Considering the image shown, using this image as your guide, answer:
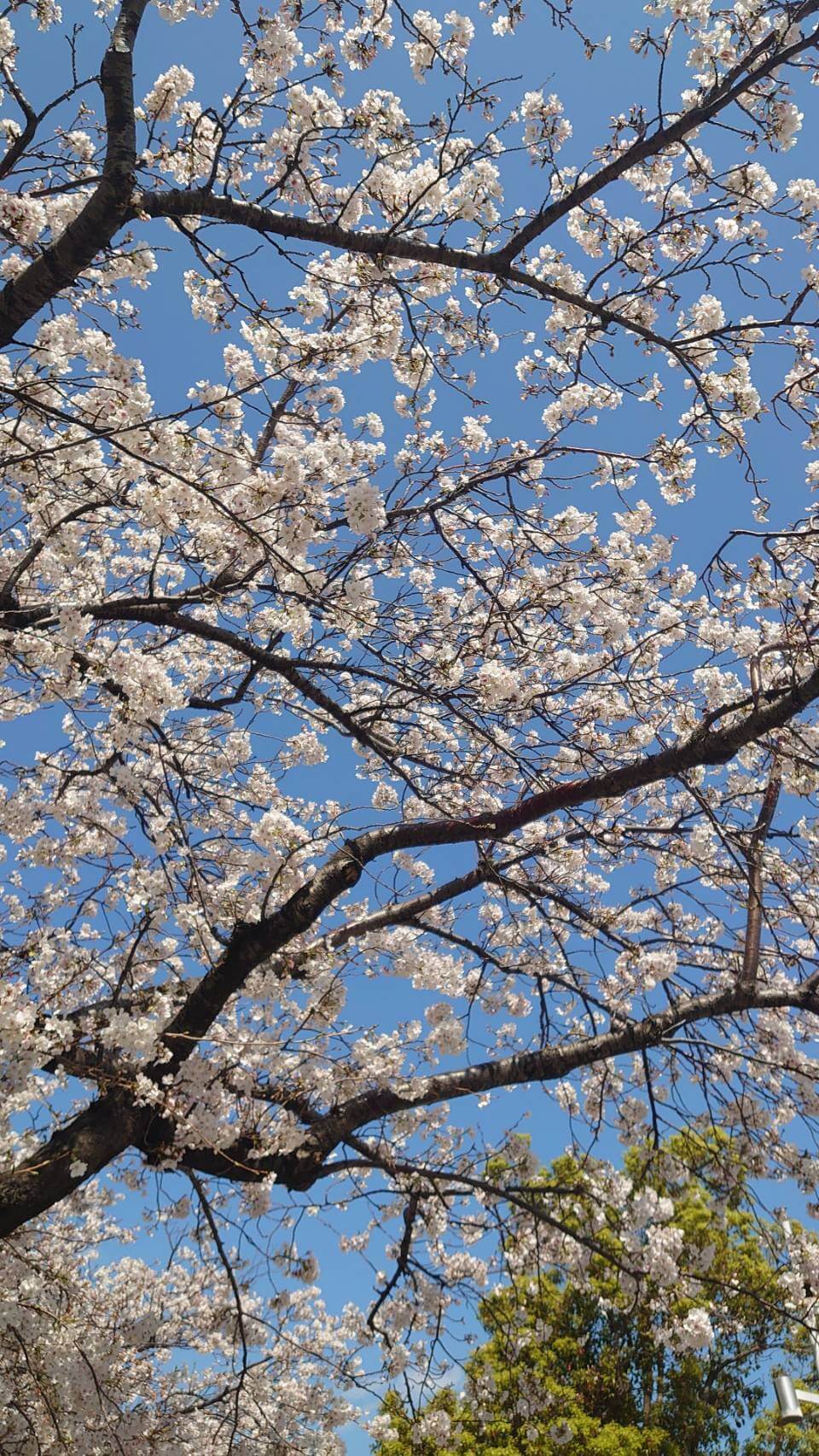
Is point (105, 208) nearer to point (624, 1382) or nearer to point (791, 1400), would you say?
point (791, 1400)

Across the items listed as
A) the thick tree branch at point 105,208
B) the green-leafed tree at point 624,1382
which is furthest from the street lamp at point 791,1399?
the thick tree branch at point 105,208

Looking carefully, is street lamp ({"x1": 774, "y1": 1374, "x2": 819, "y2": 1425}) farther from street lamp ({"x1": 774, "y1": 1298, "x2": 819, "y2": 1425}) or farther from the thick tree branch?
the thick tree branch

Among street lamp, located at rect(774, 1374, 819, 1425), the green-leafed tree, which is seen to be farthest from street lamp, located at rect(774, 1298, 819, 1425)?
the green-leafed tree

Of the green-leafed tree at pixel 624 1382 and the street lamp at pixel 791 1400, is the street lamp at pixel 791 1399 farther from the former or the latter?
the green-leafed tree at pixel 624 1382

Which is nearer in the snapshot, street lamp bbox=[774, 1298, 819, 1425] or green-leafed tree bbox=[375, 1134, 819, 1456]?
street lamp bbox=[774, 1298, 819, 1425]

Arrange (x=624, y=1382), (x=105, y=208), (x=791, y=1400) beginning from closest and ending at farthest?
(x=105, y=208)
(x=791, y=1400)
(x=624, y=1382)

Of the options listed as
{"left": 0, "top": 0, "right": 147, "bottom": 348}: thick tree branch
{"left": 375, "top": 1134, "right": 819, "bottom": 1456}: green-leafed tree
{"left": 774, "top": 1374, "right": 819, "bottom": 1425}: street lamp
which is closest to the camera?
{"left": 0, "top": 0, "right": 147, "bottom": 348}: thick tree branch

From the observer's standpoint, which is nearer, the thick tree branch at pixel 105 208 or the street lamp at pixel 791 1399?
the thick tree branch at pixel 105 208

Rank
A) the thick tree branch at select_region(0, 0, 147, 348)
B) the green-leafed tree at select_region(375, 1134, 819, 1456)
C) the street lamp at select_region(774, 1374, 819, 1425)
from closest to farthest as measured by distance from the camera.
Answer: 1. the thick tree branch at select_region(0, 0, 147, 348)
2. the street lamp at select_region(774, 1374, 819, 1425)
3. the green-leafed tree at select_region(375, 1134, 819, 1456)

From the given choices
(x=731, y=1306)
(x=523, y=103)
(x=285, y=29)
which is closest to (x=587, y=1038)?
(x=523, y=103)

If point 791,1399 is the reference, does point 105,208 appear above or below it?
above

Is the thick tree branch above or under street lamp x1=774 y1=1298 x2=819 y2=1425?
above

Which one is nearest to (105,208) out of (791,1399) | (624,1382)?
(791,1399)

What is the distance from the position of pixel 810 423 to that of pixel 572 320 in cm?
133
